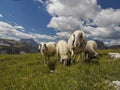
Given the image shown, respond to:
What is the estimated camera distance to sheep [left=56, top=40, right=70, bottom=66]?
2427cm

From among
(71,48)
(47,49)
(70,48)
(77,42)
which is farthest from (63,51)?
(47,49)

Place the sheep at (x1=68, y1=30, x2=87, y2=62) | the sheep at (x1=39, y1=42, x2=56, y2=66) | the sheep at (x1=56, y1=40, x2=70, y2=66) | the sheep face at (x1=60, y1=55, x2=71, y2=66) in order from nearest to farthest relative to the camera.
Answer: the sheep face at (x1=60, y1=55, x2=71, y2=66) < the sheep at (x1=56, y1=40, x2=70, y2=66) < the sheep at (x1=68, y1=30, x2=87, y2=62) < the sheep at (x1=39, y1=42, x2=56, y2=66)

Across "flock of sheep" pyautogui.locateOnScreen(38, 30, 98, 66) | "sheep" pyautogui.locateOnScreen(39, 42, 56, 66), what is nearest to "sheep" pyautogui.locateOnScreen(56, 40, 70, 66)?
"flock of sheep" pyautogui.locateOnScreen(38, 30, 98, 66)

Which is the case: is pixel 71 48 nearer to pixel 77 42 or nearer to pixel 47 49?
pixel 77 42

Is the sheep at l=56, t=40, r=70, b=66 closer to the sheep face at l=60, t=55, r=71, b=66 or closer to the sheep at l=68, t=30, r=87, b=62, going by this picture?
the sheep face at l=60, t=55, r=71, b=66

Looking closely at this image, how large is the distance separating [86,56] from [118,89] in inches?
778

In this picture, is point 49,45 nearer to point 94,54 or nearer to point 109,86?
point 94,54

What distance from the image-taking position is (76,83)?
33.1ft

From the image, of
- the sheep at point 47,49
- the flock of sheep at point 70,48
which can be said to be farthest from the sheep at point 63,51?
the sheep at point 47,49

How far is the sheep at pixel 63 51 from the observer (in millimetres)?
24266

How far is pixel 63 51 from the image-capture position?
2673 cm

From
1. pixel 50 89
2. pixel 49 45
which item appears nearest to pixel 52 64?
pixel 49 45

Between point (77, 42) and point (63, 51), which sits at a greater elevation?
point (77, 42)

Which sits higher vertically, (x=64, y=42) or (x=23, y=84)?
(x=64, y=42)
